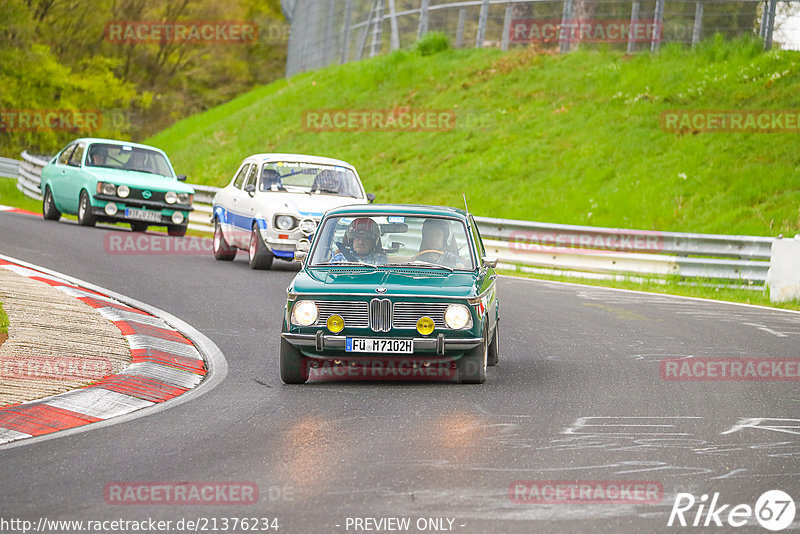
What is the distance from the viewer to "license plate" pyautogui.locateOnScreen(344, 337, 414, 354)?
344 inches

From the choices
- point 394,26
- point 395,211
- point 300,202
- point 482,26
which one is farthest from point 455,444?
point 394,26

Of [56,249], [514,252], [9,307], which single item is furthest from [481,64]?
[9,307]

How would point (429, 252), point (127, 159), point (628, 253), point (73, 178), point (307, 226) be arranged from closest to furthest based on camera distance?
point (429, 252) → point (307, 226) → point (628, 253) → point (73, 178) → point (127, 159)

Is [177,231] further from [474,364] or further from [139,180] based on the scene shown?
[474,364]

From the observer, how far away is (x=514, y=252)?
2153cm

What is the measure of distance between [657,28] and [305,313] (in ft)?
81.6

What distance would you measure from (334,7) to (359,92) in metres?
11.0

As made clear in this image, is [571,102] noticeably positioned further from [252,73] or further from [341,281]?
[252,73]

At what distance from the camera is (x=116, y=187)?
2112 centimetres

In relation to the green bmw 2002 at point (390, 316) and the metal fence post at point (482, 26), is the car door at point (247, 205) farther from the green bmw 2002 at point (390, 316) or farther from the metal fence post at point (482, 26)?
the metal fence post at point (482, 26)

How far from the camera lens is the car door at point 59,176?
2241cm

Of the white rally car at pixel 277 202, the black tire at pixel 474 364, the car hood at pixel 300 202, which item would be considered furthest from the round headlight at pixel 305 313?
the car hood at pixel 300 202

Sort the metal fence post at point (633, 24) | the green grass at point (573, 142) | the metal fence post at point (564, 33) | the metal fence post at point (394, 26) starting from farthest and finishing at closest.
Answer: the metal fence post at point (394, 26), the metal fence post at point (564, 33), the metal fence post at point (633, 24), the green grass at point (573, 142)

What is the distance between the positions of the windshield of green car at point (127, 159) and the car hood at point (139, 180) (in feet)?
1.18
